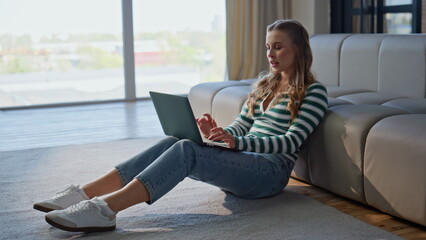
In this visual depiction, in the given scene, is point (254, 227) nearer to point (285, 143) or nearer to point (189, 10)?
point (285, 143)

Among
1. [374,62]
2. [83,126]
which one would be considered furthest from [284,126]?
[83,126]

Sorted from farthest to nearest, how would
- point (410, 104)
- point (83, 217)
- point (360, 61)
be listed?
point (360, 61) < point (410, 104) < point (83, 217)

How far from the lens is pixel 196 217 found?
2.46 m

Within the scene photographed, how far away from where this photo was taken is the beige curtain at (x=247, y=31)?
19.7 feet

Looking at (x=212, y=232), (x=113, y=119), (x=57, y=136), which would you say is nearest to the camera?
(x=212, y=232)

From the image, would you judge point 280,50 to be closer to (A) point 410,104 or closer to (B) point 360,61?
(A) point 410,104

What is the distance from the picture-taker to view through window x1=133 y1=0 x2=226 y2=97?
602cm

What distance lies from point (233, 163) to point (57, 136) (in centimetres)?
222

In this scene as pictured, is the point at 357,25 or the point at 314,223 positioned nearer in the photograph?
the point at 314,223

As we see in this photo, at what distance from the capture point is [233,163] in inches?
93.7

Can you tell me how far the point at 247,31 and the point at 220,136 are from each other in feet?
12.6

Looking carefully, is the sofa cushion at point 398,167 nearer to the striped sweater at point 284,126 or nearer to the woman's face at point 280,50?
the striped sweater at point 284,126

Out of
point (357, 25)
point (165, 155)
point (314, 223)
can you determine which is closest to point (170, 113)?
point (165, 155)

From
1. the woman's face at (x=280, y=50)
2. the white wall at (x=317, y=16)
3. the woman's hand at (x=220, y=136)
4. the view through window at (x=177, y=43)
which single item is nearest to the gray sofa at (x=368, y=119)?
the woman's face at (x=280, y=50)
